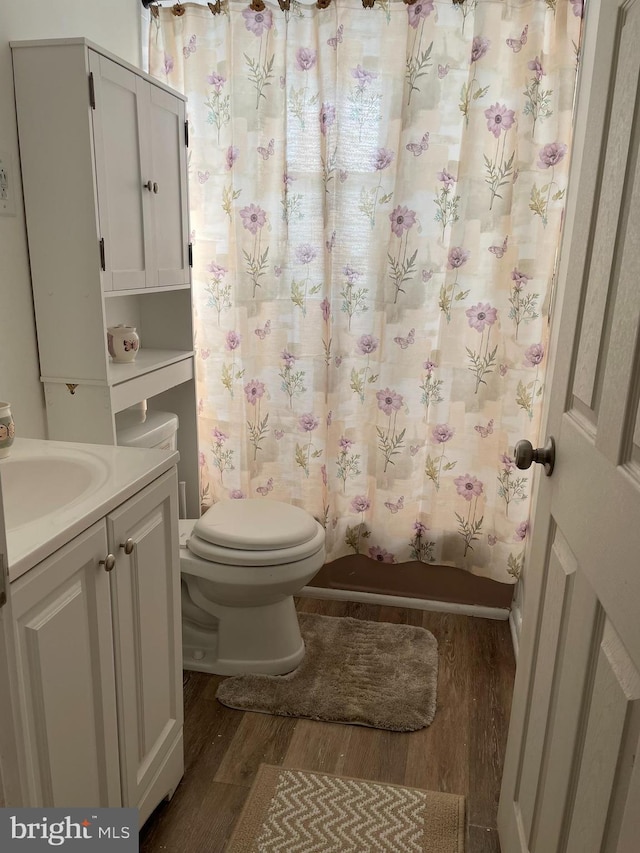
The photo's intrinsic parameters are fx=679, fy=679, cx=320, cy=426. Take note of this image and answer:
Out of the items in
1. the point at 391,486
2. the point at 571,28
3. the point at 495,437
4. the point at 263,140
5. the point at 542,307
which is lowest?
the point at 391,486

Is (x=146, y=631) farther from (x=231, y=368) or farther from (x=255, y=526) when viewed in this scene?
(x=231, y=368)

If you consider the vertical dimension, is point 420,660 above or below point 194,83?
below

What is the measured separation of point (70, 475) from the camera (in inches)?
59.8

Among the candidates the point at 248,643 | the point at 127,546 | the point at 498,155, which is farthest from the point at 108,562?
the point at 498,155

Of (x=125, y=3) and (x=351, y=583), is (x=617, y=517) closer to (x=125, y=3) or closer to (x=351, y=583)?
(x=351, y=583)

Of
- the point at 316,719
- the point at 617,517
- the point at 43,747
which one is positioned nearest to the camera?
the point at 617,517

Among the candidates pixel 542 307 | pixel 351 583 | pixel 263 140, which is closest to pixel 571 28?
pixel 542 307

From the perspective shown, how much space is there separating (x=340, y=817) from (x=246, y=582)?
0.68 m

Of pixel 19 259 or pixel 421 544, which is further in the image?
pixel 421 544

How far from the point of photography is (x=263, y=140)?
7.76 feet

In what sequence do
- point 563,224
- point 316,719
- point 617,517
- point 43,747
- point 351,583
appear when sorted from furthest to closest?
point 351,583 → point 563,224 → point 316,719 → point 43,747 → point 617,517

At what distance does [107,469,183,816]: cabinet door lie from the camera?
4.46 feet

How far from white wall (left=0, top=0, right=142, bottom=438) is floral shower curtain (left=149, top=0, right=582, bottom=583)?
1.96ft

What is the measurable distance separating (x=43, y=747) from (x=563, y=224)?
204 cm
